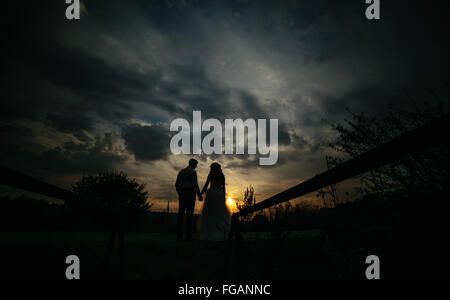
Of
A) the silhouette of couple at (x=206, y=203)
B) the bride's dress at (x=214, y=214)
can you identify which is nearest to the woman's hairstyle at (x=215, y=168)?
the silhouette of couple at (x=206, y=203)

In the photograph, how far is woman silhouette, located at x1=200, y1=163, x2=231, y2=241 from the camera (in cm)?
765

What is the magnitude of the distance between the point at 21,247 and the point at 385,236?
5605 millimetres

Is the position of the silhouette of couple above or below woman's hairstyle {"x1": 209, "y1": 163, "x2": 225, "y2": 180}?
below

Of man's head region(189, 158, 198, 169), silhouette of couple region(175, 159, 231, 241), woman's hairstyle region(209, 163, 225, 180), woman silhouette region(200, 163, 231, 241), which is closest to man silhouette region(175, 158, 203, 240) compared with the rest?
silhouette of couple region(175, 159, 231, 241)

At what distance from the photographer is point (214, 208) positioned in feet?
25.7

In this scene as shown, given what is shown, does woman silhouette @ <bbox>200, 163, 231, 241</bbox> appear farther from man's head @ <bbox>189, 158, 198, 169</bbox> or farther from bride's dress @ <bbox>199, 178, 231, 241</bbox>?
man's head @ <bbox>189, 158, 198, 169</bbox>

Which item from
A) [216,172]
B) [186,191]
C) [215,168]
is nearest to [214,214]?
[186,191]

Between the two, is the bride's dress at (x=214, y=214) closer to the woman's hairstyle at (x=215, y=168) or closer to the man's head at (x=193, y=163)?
the woman's hairstyle at (x=215, y=168)

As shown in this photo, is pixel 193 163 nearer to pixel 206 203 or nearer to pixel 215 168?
pixel 215 168

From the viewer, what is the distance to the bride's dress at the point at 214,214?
7.63 metres

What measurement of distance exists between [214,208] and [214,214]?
0.21 meters
